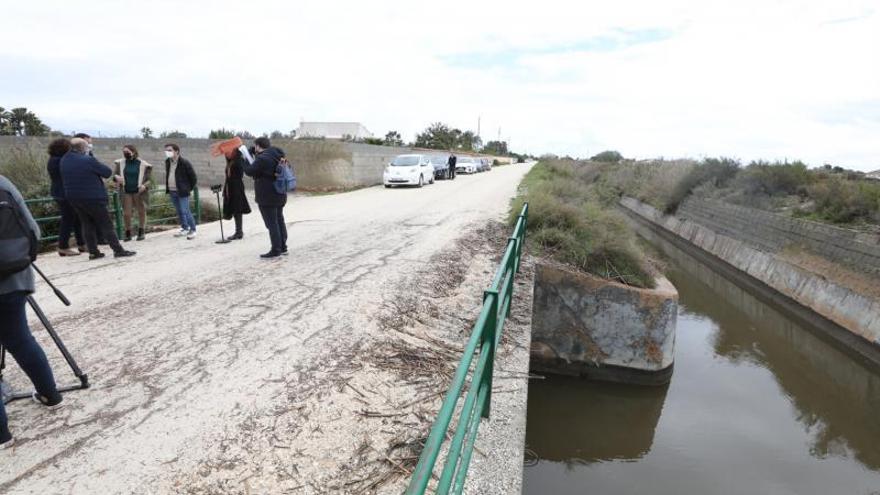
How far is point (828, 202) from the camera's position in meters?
14.4

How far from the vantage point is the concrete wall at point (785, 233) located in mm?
11456

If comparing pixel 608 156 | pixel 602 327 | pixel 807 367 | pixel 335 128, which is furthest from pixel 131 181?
pixel 608 156

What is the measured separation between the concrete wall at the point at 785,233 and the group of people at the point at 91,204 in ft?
41.9

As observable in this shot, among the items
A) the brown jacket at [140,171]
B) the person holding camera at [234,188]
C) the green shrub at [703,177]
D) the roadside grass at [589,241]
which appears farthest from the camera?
the green shrub at [703,177]

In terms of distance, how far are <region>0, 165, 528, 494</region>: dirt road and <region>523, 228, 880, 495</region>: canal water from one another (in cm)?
242

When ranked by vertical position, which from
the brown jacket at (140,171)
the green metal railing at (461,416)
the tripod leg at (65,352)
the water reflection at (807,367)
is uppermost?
the brown jacket at (140,171)

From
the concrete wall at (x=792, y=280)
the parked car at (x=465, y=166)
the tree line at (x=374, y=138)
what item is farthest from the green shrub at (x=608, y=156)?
the concrete wall at (x=792, y=280)

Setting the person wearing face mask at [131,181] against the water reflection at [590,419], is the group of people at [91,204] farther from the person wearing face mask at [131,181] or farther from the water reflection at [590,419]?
the water reflection at [590,419]

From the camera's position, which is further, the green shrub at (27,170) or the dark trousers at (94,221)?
the green shrub at (27,170)

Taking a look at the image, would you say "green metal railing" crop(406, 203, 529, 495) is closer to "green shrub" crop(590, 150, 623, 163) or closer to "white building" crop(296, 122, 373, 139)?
"white building" crop(296, 122, 373, 139)

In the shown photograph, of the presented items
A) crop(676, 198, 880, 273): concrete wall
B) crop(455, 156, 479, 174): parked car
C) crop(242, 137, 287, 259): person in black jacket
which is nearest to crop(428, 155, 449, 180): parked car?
crop(455, 156, 479, 174): parked car

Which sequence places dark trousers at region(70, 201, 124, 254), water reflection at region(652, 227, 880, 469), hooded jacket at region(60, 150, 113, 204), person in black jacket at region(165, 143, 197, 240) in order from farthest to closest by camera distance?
person in black jacket at region(165, 143, 197, 240), water reflection at region(652, 227, 880, 469), dark trousers at region(70, 201, 124, 254), hooded jacket at region(60, 150, 113, 204)

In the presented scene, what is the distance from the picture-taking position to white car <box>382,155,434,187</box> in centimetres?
2136

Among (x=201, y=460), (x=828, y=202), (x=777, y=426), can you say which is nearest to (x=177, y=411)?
(x=201, y=460)
